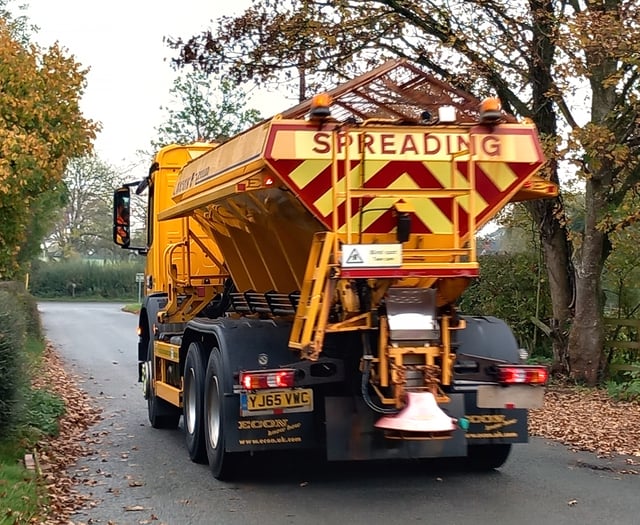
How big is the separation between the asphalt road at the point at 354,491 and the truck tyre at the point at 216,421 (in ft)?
0.49

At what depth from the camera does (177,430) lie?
11.7 metres

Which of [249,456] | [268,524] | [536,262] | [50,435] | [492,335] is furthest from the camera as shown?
[536,262]

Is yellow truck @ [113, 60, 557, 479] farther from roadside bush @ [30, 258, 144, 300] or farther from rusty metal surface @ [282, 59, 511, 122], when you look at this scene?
roadside bush @ [30, 258, 144, 300]

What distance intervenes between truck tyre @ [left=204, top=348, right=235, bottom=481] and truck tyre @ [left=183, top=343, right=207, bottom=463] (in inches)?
7.8

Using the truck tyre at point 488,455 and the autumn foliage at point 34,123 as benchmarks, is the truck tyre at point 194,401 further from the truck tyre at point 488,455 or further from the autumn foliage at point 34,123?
the autumn foliage at point 34,123

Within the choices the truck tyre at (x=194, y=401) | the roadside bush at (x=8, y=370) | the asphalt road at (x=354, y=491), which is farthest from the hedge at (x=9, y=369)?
the truck tyre at (x=194, y=401)

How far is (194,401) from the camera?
365 inches

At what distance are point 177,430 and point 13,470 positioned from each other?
13.1 feet

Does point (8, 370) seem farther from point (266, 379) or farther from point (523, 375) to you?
point (523, 375)

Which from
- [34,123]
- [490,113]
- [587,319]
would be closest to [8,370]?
[490,113]

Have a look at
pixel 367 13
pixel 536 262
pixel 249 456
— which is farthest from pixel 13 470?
pixel 536 262

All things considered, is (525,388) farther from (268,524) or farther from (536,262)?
(536,262)

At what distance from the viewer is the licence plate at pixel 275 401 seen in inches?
299

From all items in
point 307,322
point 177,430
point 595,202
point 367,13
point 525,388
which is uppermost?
point 367,13
